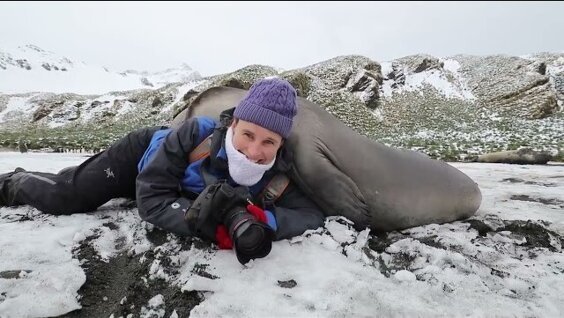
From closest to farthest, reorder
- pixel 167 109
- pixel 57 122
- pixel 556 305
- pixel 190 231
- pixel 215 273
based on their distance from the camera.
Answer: pixel 556 305 → pixel 215 273 → pixel 190 231 → pixel 167 109 → pixel 57 122

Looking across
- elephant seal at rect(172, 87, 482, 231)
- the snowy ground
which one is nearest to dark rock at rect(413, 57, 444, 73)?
elephant seal at rect(172, 87, 482, 231)

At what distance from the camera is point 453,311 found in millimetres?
1839

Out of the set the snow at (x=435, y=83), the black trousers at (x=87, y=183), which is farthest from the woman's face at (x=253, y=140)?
the snow at (x=435, y=83)

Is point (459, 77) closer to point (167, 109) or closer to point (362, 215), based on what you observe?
point (167, 109)

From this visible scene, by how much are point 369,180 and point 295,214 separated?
0.71 metres

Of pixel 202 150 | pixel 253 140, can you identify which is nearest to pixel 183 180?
pixel 202 150

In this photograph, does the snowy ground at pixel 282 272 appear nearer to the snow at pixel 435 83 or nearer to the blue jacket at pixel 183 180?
the blue jacket at pixel 183 180

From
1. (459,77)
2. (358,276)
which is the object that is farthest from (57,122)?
(358,276)

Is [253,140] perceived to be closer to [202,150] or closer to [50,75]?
[202,150]

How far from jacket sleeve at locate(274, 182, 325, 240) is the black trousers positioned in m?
1.21

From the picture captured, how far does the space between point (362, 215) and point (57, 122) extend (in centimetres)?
3653

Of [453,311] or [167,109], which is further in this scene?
[167,109]

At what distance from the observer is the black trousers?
9.71 ft

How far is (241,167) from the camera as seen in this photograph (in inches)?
94.3
